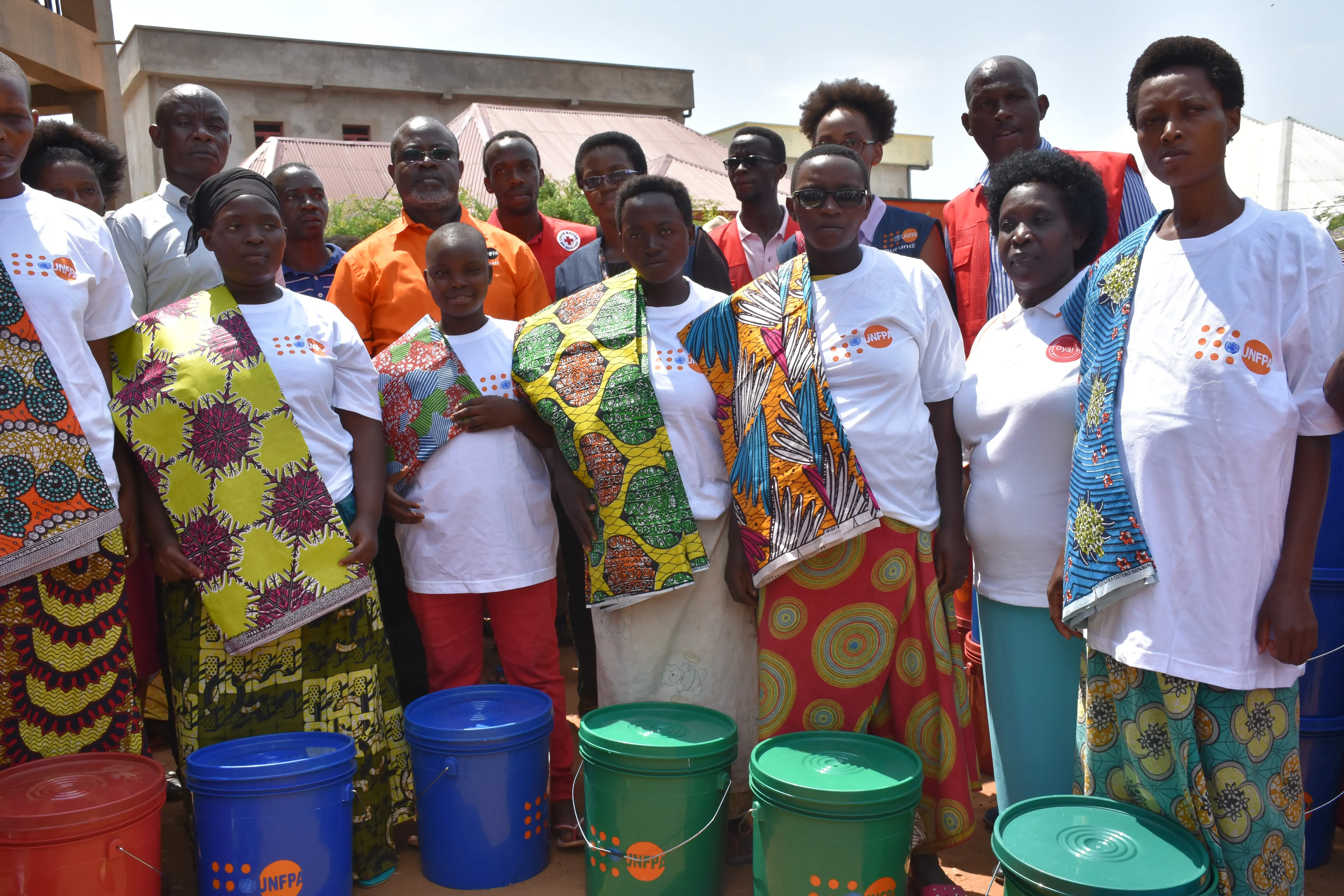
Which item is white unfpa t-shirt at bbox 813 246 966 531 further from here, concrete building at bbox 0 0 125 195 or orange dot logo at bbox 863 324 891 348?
concrete building at bbox 0 0 125 195

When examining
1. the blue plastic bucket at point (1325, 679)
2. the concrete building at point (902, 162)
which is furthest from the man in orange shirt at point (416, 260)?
the concrete building at point (902, 162)

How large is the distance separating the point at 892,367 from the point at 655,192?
0.97 meters

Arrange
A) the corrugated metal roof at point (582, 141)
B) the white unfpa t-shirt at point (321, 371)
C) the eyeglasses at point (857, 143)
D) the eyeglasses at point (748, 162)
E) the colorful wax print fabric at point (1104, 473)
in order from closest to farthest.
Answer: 1. the colorful wax print fabric at point (1104, 473)
2. the white unfpa t-shirt at point (321, 371)
3. the eyeglasses at point (748, 162)
4. the eyeglasses at point (857, 143)
5. the corrugated metal roof at point (582, 141)

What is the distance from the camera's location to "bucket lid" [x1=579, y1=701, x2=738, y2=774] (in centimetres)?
273

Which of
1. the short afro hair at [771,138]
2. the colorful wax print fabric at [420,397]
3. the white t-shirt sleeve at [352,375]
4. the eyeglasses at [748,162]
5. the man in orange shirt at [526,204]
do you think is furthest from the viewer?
the man in orange shirt at [526,204]

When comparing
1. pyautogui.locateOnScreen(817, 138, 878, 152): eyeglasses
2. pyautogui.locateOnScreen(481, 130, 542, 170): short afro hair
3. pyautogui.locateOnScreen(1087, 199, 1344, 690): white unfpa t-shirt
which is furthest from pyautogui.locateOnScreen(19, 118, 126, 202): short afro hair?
pyautogui.locateOnScreen(1087, 199, 1344, 690): white unfpa t-shirt

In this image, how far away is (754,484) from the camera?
291 cm

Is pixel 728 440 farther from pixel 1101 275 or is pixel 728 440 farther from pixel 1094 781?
pixel 1094 781

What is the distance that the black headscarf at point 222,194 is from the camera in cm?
302

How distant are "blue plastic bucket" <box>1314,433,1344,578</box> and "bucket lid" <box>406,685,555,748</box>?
2426 millimetres

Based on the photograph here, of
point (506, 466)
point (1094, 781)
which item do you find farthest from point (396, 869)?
point (1094, 781)

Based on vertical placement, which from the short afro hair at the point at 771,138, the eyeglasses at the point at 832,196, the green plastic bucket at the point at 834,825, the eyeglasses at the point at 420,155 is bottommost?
the green plastic bucket at the point at 834,825

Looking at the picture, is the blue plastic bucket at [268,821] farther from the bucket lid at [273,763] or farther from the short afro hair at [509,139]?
the short afro hair at [509,139]

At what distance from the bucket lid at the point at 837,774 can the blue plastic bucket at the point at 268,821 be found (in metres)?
1.18
